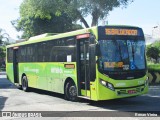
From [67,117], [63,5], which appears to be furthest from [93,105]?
[63,5]

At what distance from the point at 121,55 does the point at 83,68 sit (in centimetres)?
161

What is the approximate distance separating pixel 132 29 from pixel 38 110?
4630 mm

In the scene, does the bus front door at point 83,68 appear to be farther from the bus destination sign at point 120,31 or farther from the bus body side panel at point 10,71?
the bus body side panel at point 10,71

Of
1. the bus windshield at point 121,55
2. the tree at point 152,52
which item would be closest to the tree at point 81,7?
the bus windshield at point 121,55

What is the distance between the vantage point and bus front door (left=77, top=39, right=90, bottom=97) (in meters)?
13.5

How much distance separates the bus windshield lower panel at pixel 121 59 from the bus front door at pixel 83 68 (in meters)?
0.86

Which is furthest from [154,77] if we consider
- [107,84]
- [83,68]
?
[107,84]

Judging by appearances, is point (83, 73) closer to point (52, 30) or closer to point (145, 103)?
point (145, 103)

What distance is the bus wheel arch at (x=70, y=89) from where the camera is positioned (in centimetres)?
1472

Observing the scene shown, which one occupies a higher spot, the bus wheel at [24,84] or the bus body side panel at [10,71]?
the bus body side panel at [10,71]

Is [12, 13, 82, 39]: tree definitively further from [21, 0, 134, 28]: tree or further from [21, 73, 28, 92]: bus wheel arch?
[21, 73, 28, 92]: bus wheel arch

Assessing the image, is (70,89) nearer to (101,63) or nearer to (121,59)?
(101,63)

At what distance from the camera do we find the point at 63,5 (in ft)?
87.7

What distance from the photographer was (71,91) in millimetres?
14969
